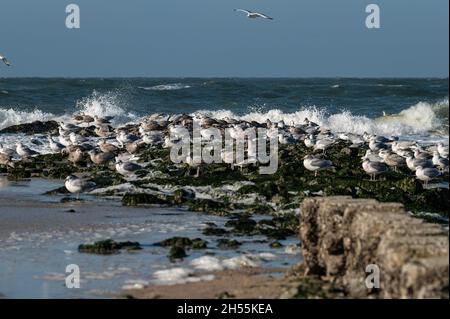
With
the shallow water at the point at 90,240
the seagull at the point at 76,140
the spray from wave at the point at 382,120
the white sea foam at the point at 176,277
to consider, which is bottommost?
the shallow water at the point at 90,240

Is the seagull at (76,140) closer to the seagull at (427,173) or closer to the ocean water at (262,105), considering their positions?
the seagull at (427,173)

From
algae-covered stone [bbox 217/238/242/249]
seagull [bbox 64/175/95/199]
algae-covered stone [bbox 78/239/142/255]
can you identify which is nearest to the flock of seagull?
seagull [bbox 64/175/95/199]

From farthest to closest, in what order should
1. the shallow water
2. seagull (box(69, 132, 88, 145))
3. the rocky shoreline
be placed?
1. seagull (box(69, 132, 88, 145))
2. the rocky shoreline
3. the shallow water

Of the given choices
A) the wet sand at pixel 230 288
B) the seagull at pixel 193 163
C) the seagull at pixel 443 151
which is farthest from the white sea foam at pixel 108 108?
the wet sand at pixel 230 288

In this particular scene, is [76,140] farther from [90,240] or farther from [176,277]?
[176,277]

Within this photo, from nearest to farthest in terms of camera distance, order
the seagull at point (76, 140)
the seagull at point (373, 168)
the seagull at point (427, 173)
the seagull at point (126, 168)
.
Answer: the seagull at point (427, 173) → the seagull at point (373, 168) → the seagull at point (126, 168) → the seagull at point (76, 140)

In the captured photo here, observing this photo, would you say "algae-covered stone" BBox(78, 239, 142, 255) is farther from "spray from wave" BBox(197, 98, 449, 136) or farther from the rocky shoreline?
"spray from wave" BBox(197, 98, 449, 136)
